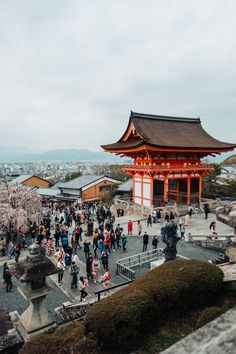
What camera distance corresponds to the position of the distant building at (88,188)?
48.4 metres

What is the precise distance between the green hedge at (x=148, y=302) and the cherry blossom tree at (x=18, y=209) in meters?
17.3

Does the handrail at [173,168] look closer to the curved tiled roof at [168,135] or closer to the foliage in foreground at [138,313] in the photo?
the curved tiled roof at [168,135]

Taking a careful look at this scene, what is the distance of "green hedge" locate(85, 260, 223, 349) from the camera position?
16.7 feet

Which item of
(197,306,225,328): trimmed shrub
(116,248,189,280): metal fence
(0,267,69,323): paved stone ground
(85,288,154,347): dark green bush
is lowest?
(0,267,69,323): paved stone ground

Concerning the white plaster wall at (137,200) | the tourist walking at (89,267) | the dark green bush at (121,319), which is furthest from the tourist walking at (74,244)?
the white plaster wall at (137,200)

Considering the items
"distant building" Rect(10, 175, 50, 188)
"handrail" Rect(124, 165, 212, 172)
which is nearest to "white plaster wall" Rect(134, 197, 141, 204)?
"handrail" Rect(124, 165, 212, 172)

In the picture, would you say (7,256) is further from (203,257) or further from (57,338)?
(57,338)

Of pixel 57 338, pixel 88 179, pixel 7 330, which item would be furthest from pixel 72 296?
pixel 88 179

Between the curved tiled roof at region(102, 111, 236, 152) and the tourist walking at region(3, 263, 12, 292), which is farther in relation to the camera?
the curved tiled roof at region(102, 111, 236, 152)

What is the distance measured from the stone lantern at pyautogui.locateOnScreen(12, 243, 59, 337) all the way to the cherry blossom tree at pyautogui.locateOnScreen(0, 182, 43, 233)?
1462 centimetres

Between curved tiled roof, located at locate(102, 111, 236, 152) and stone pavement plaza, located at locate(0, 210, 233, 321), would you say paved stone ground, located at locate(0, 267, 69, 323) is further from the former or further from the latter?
curved tiled roof, located at locate(102, 111, 236, 152)

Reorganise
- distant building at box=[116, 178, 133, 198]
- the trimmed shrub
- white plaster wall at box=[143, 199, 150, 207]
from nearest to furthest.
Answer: the trimmed shrub, white plaster wall at box=[143, 199, 150, 207], distant building at box=[116, 178, 133, 198]

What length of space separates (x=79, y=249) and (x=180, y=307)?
43.6 ft

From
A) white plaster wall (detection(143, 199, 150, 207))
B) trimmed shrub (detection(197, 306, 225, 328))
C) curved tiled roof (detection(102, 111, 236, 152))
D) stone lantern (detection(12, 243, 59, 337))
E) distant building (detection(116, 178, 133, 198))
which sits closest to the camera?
→ trimmed shrub (detection(197, 306, 225, 328))
